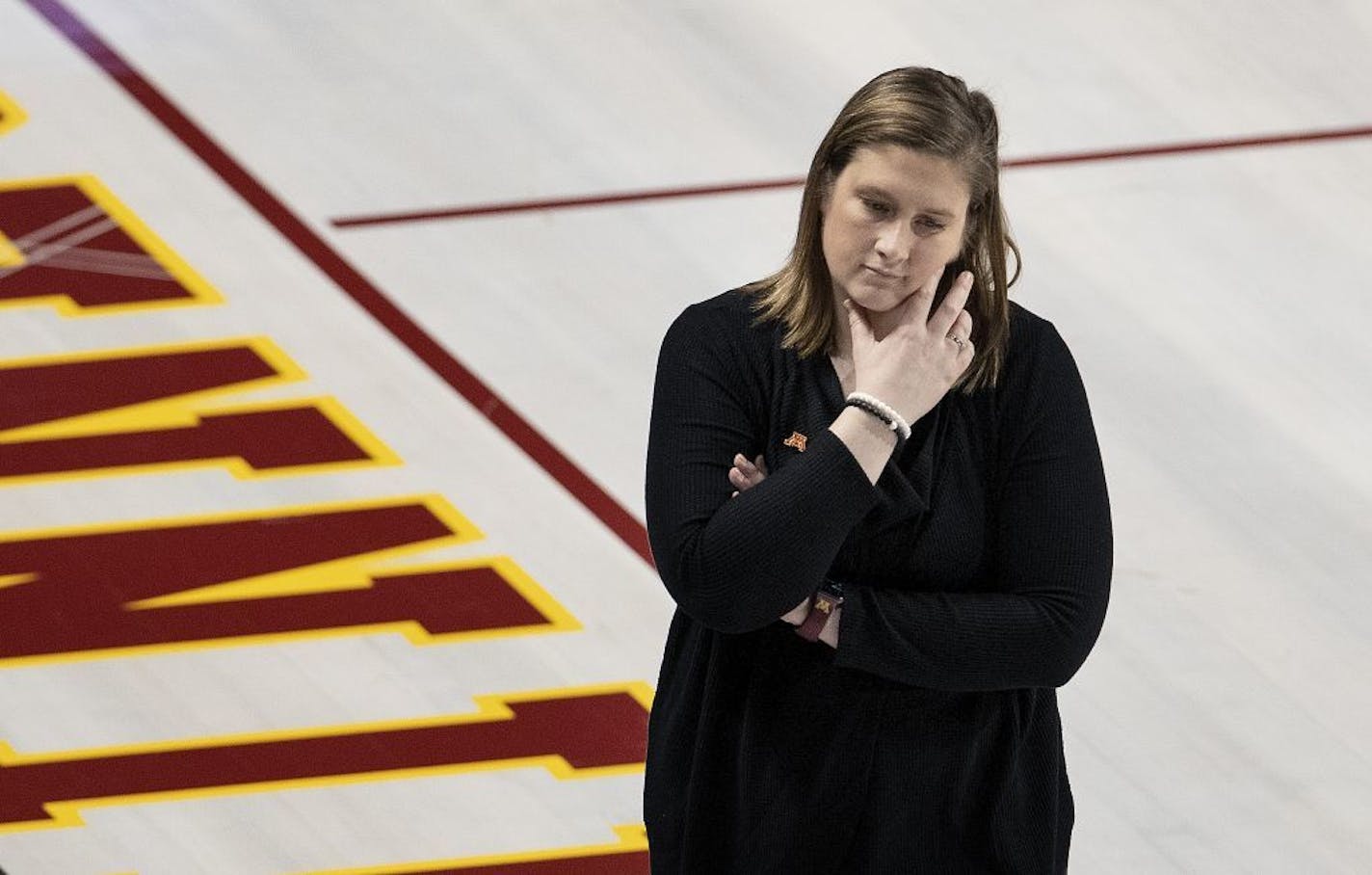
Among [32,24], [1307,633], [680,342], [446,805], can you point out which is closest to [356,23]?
[32,24]

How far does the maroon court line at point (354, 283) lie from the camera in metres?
2.70

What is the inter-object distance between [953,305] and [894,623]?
9.4 inches

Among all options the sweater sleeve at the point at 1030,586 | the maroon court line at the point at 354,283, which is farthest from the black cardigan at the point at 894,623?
the maroon court line at the point at 354,283

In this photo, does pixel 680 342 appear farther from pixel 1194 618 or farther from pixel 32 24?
pixel 32 24

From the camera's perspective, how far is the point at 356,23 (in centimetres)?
339

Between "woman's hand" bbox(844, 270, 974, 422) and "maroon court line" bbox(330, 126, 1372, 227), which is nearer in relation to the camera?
"woman's hand" bbox(844, 270, 974, 422)

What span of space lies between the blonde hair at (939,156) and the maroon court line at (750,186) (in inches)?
60.7

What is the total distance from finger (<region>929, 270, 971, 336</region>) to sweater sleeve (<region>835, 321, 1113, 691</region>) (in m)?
0.07

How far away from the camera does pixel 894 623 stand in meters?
1.50

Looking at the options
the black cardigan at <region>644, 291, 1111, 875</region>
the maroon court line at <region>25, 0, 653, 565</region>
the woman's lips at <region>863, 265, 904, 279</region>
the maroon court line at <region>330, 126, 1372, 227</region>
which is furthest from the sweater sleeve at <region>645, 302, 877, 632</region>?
the maroon court line at <region>330, 126, 1372, 227</region>

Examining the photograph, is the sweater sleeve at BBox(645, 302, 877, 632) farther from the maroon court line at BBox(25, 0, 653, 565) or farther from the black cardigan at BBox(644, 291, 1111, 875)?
the maroon court line at BBox(25, 0, 653, 565)

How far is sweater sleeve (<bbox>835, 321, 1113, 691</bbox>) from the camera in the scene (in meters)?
1.51

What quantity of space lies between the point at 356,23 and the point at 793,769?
84.8 inches

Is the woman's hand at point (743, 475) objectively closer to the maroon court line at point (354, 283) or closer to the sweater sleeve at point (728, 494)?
the sweater sleeve at point (728, 494)
